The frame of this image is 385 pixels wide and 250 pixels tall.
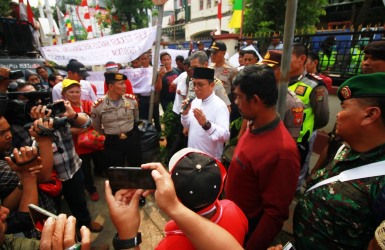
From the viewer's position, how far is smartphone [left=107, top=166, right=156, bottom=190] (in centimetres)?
99

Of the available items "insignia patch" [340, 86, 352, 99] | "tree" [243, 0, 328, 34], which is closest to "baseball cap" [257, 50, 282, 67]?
"insignia patch" [340, 86, 352, 99]

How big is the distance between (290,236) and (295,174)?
1674 millimetres

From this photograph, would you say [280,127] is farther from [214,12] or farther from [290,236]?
[214,12]

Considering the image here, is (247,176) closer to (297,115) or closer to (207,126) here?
(207,126)

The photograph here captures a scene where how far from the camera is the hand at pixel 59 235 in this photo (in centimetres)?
93

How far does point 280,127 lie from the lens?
150cm

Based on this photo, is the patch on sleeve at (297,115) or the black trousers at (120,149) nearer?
the patch on sleeve at (297,115)

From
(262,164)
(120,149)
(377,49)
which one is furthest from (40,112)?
(377,49)

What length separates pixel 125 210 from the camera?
100cm

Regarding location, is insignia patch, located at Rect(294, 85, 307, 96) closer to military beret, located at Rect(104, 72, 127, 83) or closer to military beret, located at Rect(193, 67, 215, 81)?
military beret, located at Rect(193, 67, 215, 81)

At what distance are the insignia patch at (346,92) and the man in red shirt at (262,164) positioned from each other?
1.24ft

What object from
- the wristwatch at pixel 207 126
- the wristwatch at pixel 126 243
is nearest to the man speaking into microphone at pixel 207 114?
the wristwatch at pixel 207 126

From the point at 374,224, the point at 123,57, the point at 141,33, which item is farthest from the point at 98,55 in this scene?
the point at 374,224

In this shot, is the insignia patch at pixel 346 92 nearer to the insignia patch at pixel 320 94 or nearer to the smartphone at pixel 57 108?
the insignia patch at pixel 320 94
